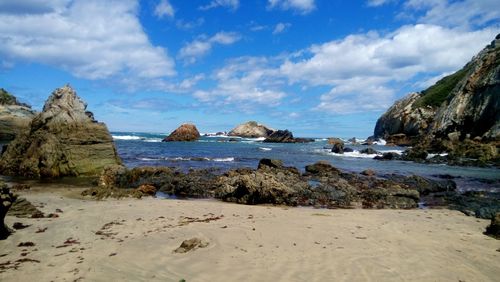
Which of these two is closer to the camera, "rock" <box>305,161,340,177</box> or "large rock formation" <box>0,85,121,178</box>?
"large rock formation" <box>0,85,121,178</box>

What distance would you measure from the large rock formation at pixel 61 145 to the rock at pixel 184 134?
229 ft

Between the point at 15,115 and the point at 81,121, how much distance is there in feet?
161

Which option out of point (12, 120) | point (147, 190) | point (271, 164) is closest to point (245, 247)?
point (147, 190)

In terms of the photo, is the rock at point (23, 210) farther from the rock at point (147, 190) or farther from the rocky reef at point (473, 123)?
the rocky reef at point (473, 123)

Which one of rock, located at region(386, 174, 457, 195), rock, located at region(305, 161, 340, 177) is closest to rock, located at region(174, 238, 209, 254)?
rock, located at region(386, 174, 457, 195)

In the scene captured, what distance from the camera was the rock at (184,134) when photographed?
93688mm

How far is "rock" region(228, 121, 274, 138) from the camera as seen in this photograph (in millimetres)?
139262

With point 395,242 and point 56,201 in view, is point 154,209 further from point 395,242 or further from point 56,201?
point 395,242

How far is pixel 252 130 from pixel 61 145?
122 metres

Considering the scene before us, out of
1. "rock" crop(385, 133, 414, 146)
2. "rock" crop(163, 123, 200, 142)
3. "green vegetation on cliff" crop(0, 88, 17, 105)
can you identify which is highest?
"green vegetation on cliff" crop(0, 88, 17, 105)

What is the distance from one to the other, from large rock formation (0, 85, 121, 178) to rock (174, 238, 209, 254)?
1448 centimetres

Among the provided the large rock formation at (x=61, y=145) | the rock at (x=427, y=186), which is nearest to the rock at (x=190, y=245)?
the rock at (x=427, y=186)

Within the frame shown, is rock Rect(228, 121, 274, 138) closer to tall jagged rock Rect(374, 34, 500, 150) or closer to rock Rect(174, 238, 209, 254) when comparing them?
tall jagged rock Rect(374, 34, 500, 150)

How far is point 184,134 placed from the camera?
9556 cm
